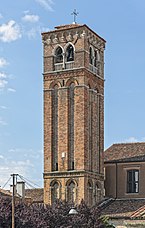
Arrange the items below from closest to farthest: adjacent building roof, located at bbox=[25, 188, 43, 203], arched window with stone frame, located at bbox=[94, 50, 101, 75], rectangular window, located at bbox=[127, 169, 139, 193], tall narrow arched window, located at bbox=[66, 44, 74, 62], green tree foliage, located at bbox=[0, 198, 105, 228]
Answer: green tree foliage, located at bbox=[0, 198, 105, 228], tall narrow arched window, located at bbox=[66, 44, 74, 62], rectangular window, located at bbox=[127, 169, 139, 193], arched window with stone frame, located at bbox=[94, 50, 101, 75], adjacent building roof, located at bbox=[25, 188, 43, 203]

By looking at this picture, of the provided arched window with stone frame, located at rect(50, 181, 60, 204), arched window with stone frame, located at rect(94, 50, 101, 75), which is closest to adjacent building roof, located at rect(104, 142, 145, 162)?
arched window with stone frame, located at rect(50, 181, 60, 204)

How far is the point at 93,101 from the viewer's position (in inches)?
2090

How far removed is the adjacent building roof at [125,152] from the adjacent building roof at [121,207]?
12.3 ft

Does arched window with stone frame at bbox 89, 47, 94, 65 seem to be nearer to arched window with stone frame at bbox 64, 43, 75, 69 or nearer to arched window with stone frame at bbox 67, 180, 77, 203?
arched window with stone frame at bbox 64, 43, 75, 69

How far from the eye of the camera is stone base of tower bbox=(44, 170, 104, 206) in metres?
49.9

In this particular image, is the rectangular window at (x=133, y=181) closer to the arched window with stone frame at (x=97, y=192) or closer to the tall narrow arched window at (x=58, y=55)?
the arched window with stone frame at (x=97, y=192)

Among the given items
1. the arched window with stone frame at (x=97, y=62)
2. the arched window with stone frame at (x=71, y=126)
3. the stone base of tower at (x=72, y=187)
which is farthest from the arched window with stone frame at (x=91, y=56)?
the stone base of tower at (x=72, y=187)

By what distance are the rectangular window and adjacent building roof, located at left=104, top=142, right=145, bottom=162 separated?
1120 millimetres

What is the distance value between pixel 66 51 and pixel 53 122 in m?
6.05

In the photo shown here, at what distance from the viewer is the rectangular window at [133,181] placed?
5388 centimetres

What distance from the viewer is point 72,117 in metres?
51.6

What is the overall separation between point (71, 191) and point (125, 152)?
7931mm

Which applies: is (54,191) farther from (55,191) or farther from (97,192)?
(97,192)

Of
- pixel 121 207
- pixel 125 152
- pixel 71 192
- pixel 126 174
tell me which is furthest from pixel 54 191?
pixel 125 152
